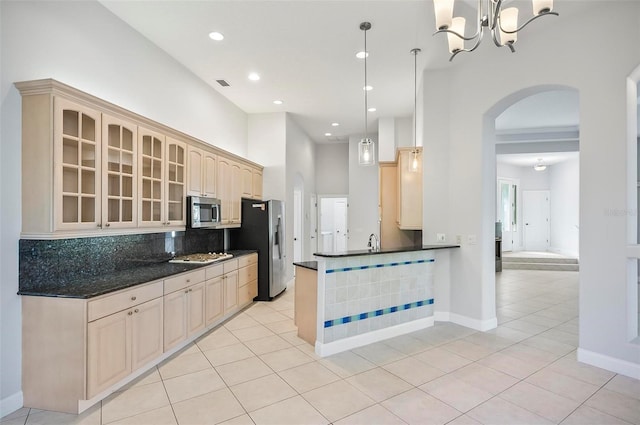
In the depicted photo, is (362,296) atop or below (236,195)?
below

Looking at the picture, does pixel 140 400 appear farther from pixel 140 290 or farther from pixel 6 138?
pixel 6 138

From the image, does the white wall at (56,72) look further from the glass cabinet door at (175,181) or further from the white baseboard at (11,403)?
the glass cabinet door at (175,181)

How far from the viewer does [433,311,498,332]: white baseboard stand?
3928 mm

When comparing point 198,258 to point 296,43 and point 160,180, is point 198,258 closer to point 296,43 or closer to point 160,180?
point 160,180

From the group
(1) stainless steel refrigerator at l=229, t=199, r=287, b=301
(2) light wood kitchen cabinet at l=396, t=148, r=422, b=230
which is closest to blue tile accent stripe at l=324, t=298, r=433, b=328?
(2) light wood kitchen cabinet at l=396, t=148, r=422, b=230

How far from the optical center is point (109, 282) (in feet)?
8.89

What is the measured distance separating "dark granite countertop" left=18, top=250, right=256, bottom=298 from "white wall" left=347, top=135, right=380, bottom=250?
15.0 ft

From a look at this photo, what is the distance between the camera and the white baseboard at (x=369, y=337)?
128 inches

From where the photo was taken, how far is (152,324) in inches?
115

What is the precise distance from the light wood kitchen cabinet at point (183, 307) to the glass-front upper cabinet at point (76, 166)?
3.14 feet

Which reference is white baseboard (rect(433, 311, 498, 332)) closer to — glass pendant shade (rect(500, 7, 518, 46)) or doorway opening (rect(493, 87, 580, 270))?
glass pendant shade (rect(500, 7, 518, 46))

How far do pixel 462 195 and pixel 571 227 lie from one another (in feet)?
25.8

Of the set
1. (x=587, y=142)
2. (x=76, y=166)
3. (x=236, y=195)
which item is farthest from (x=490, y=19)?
(x=236, y=195)

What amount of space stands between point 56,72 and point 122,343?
7.47 feet
